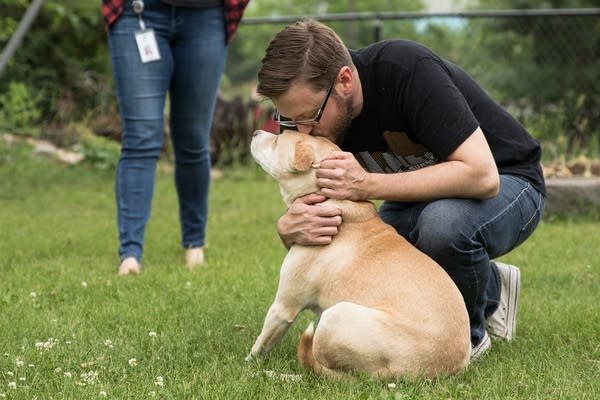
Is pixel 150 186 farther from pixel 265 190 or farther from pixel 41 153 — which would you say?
pixel 41 153

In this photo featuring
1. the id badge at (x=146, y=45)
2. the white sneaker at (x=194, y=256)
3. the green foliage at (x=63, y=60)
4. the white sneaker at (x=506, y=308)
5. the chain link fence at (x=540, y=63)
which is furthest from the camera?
the green foliage at (x=63, y=60)

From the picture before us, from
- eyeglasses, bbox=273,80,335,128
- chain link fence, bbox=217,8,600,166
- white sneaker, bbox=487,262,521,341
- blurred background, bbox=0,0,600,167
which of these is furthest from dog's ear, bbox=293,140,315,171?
blurred background, bbox=0,0,600,167

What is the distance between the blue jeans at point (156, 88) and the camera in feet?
17.6

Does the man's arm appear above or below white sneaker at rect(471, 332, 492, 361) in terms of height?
above

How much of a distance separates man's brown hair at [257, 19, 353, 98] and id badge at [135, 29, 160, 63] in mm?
1873

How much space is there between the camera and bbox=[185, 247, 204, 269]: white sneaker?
227 inches

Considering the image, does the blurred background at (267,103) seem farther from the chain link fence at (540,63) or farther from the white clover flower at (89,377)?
the white clover flower at (89,377)

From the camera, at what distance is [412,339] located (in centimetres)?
328

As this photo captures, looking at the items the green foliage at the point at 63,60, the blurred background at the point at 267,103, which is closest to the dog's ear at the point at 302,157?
the blurred background at the point at 267,103

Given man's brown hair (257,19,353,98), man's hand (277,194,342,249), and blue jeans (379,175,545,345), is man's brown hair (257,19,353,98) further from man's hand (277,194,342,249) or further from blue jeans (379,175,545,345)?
blue jeans (379,175,545,345)

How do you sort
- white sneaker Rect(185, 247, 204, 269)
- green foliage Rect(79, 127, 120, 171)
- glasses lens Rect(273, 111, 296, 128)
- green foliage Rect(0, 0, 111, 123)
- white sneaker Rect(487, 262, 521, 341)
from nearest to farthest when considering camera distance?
glasses lens Rect(273, 111, 296, 128) → white sneaker Rect(487, 262, 521, 341) → white sneaker Rect(185, 247, 204, 269) → green foliage Rect(79, 127, 120, 171) → green foliage Rect(0, 0, 111, 123)

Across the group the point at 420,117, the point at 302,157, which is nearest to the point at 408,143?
the point at 420,117

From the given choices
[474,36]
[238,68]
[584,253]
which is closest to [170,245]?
[584,253]

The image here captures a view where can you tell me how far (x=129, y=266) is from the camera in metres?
5.43
